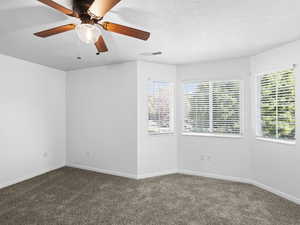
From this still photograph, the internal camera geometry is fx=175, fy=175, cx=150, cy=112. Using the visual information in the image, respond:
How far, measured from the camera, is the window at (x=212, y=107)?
3771 millimetres

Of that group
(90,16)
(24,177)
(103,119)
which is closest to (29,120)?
(24,177)

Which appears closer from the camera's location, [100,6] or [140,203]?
[100,6]

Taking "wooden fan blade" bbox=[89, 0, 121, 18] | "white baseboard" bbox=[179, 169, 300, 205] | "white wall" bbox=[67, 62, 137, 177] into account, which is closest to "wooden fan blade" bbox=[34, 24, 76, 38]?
"wooden fan blade" bbox=[89, 0, 121, 18]

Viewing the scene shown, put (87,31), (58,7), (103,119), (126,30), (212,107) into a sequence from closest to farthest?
(58,7) → (87,31) → (126,30) → (212,107) → (103,119)

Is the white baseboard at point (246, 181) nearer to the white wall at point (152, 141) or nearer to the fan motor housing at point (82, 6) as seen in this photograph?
the white wall at point (152, 141)

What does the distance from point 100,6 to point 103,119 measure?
9.78 feet

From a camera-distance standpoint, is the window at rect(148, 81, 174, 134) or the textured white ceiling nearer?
the textured white ceiling

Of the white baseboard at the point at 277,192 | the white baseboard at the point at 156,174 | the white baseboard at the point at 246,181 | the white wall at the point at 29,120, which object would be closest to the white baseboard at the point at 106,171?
the white baseboard at the point at 156,174

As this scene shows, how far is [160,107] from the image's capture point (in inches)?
160

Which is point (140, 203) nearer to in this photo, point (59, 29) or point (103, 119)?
point (103, 119)

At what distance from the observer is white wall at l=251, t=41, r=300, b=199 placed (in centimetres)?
283

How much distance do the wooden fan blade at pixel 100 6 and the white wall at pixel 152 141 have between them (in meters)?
2.22

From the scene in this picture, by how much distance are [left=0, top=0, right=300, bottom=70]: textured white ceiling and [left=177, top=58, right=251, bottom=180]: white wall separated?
33cm

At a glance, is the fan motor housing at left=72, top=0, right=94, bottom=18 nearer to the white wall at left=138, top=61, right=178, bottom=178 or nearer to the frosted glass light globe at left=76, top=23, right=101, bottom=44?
the frosted glass light globe at left=76, top=23, right=101, bottom=44
